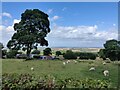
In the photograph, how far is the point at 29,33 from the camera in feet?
50.4

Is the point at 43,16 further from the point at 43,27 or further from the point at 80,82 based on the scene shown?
the point at 80,82

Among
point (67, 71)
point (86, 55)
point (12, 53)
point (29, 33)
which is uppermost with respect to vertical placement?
point (29, 33)

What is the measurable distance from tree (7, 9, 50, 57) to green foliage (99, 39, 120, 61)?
4.79 m

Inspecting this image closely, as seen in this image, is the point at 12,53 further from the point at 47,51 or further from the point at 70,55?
the point at 70,55

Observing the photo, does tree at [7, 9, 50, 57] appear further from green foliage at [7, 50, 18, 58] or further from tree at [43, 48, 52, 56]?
tree at [43, 48, 52, 56]

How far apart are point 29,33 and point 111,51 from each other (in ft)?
21.1

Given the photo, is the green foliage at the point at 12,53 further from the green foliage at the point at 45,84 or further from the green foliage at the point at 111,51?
the green foliage at the point at 45,84

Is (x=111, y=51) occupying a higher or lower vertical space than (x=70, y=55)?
higher

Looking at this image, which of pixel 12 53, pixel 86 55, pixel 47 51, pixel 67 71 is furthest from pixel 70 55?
pixel 67 71

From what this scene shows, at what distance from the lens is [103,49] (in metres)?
10.6

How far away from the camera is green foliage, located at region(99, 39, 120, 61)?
967cm

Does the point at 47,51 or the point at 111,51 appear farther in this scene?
the point at 47,51

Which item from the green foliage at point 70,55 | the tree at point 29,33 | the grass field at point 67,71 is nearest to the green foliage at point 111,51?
the grass field at point 67,71

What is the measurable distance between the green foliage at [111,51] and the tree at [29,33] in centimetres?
479
